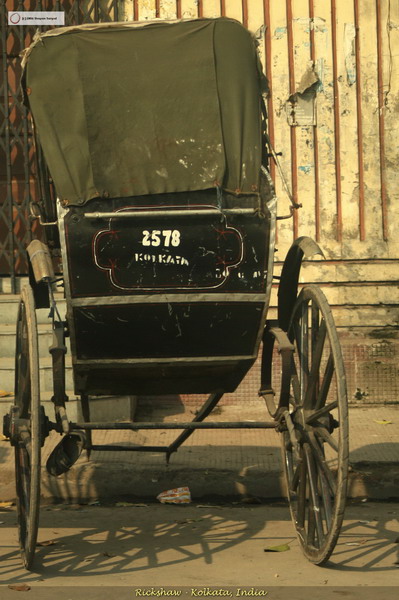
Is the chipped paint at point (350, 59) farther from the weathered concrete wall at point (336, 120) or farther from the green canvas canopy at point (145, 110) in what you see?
the green canvas canopy at point (145, 110)

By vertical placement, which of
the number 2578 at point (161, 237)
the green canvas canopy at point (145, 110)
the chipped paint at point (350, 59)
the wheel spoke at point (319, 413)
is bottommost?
the wheel spoke at point (319, 413)

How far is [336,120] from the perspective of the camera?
923cm

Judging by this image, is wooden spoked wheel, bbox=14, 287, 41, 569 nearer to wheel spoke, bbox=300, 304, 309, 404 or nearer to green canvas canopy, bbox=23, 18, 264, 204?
green canvas canopy, bbox=23, 18, 264, 204

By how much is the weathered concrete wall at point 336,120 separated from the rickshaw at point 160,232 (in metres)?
3.78

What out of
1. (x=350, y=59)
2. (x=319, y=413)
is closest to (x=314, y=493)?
(x=319, y=413)

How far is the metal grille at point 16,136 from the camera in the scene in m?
9.30

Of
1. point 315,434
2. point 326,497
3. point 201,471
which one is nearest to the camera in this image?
point 326,497

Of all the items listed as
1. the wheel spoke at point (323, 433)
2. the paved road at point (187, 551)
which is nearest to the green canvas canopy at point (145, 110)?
the wheel spoke at point (323, 433)

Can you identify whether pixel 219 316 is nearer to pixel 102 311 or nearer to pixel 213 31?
pixel 102 311

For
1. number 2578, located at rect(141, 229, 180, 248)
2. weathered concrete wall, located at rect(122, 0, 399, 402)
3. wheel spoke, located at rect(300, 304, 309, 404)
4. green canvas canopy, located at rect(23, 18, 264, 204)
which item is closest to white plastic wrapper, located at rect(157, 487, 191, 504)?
wheel spoke, located at rect(300, 304, 309, 404)

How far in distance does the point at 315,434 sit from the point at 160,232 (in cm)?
126

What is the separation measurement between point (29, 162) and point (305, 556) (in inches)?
217

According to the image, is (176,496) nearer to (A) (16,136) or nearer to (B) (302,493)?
(B) (302,493)

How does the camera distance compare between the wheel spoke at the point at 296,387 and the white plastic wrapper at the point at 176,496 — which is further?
the white plastic wrapper at the point at 176,496
